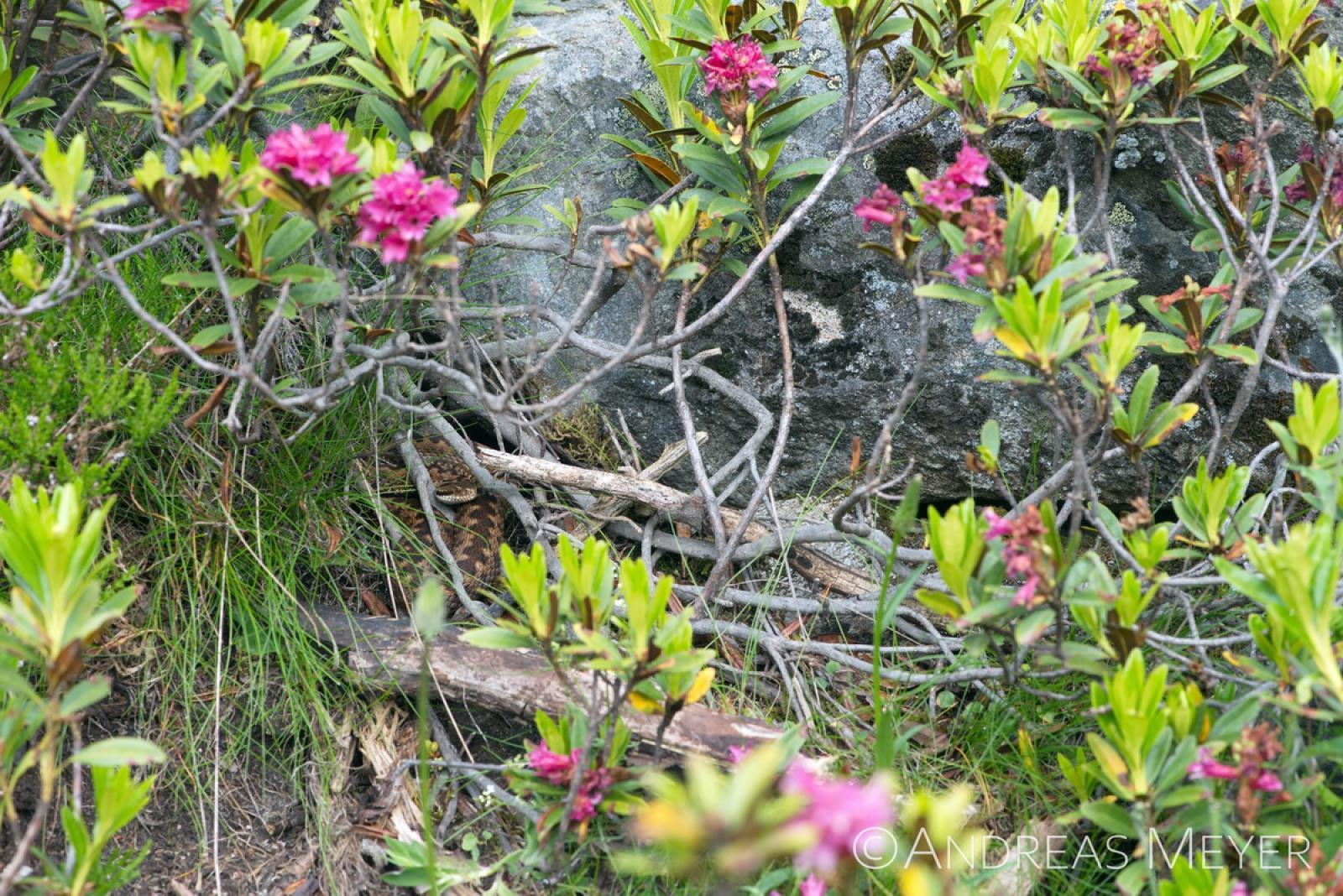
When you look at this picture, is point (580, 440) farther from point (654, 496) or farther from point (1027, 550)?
point (1027, 550)

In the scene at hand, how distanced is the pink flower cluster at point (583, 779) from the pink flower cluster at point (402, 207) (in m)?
0.88

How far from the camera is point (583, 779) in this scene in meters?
1.83

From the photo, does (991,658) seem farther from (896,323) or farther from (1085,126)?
(1085,126)

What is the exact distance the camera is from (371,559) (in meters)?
2.62

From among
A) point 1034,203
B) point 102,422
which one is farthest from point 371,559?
point 1034,203

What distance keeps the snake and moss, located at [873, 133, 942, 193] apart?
1.32m

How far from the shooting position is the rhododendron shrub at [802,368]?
1.77 metres

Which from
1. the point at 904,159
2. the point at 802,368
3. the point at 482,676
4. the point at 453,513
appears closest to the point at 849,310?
the point at 802,368

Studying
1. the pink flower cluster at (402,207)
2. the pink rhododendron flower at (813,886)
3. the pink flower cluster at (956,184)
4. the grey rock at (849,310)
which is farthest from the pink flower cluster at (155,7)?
the pink rhododendron flower at (813,886)

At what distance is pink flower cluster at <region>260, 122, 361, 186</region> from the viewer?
1737 millimetres

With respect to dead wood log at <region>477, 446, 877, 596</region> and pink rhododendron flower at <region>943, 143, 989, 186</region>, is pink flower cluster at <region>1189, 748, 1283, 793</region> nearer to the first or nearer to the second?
pink rhododendron flower at <region>943, 143, 989, 186</region>

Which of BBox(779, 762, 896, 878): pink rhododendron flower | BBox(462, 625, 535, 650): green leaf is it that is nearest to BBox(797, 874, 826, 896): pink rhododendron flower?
BBox(462, 625, 535, 650): green leaf

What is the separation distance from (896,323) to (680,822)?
2.11 m

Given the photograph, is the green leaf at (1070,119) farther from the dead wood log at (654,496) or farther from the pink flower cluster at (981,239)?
the dead wood log at (654,496)
